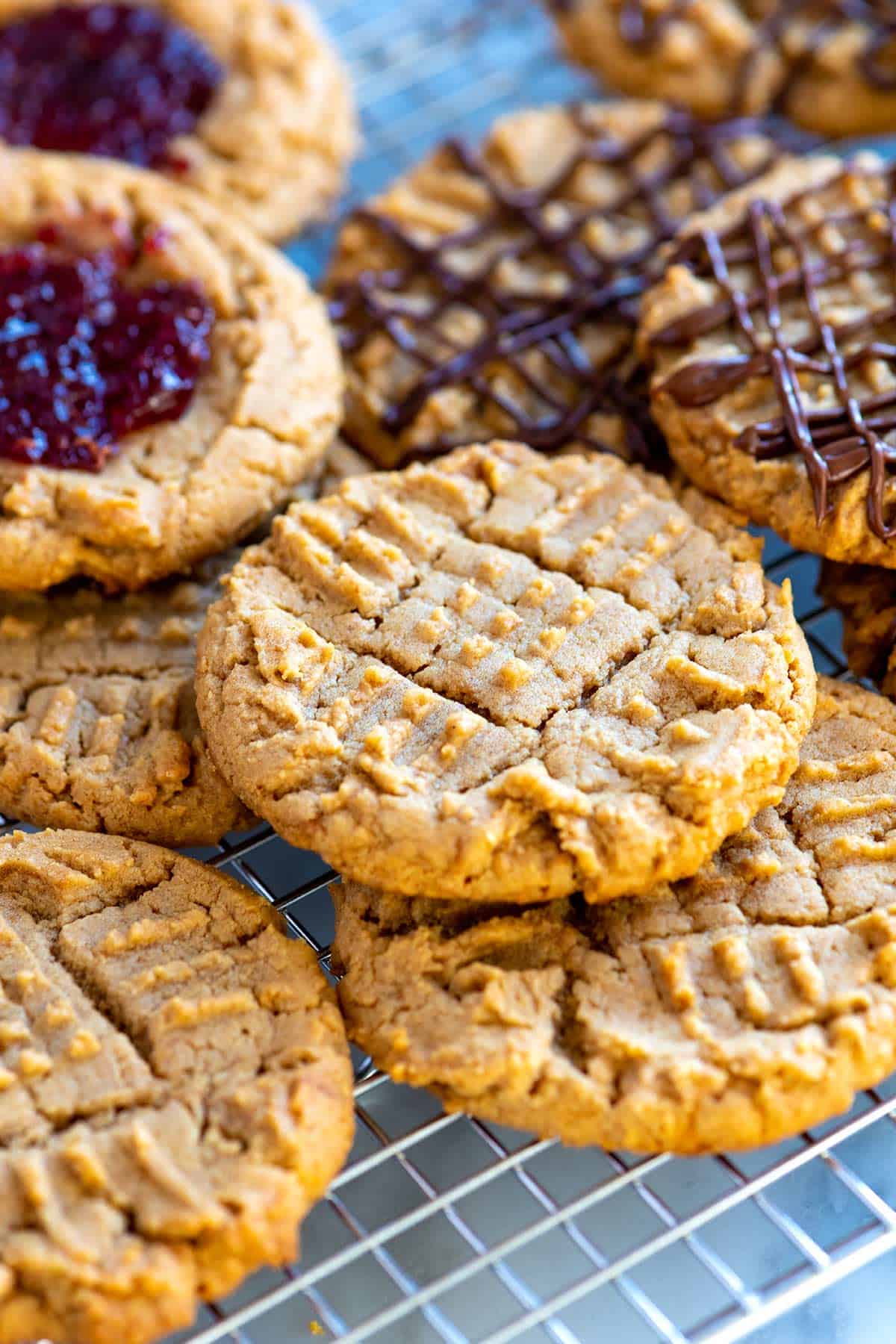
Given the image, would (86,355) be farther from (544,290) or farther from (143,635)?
(544,290)

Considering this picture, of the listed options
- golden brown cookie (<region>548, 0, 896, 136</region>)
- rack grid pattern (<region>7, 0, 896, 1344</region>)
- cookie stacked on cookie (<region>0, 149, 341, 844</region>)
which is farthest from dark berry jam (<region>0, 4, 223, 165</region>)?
rack grid pattern (<region>7, 0, 896, 1344</region>)

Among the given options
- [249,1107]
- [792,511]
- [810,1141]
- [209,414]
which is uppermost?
[209,414]

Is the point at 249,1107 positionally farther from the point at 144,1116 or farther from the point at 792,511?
the point at 792,511

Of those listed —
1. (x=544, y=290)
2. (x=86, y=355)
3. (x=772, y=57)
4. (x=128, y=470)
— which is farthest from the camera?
(x=772, y=57)

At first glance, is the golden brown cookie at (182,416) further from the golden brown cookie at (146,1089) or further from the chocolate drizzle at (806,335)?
the chocolate drizzle at (806,335)

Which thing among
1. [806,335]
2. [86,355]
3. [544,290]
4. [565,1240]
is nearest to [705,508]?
[806,335]

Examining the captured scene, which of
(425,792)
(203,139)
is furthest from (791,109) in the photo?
(425,792)

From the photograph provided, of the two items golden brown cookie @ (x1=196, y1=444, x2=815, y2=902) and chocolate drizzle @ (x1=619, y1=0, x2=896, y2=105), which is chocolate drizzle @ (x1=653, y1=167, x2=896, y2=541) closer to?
golden brown cookie @ (x1=196, y1=444, x2=815, y2=902)
